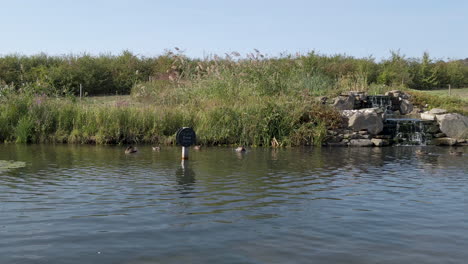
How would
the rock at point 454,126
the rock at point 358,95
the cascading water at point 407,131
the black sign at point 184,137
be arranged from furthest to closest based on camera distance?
the rock at point 358,95 → the cascading water at point 407,131 → the rock at point 454,126 → the black sign at point 184,137

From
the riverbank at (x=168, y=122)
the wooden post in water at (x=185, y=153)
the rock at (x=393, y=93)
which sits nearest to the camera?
the wooden post in water at (x=185, y=153)

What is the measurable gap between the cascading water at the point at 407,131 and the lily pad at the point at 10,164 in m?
12.0

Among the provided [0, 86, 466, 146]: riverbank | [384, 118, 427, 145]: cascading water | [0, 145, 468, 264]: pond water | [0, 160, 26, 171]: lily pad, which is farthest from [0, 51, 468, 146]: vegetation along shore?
[0, 160, 26, 171]: lily pad

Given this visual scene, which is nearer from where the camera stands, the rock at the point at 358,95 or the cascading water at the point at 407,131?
the cascading water at the point at 407,131

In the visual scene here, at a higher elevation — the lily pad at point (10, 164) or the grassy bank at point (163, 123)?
the grassy bank at point (163, 123)

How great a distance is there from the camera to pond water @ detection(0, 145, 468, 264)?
4516mm

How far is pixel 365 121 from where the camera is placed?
54.4ft

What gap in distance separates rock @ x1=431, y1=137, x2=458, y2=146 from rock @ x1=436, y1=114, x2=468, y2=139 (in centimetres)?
47

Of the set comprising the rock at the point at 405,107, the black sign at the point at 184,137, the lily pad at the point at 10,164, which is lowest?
the lily pad at the point at 10,164

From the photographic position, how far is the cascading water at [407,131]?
666 inches

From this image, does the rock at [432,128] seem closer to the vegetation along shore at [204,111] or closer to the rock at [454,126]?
the rock at [454,126]

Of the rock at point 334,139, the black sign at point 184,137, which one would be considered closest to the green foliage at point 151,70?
the rock at point 334,139

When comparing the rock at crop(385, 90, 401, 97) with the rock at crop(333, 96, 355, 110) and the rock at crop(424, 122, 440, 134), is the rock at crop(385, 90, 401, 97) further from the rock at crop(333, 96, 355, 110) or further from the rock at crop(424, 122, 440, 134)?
the rock at crop(424, 122, 440, 134)

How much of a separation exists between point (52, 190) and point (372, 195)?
481 cm
